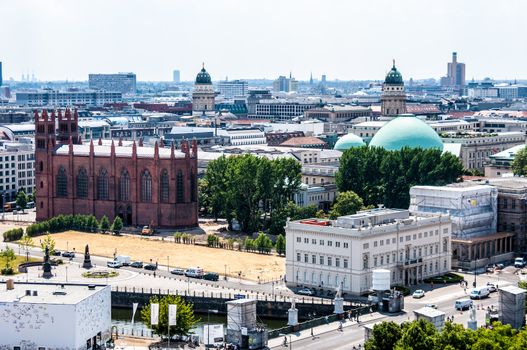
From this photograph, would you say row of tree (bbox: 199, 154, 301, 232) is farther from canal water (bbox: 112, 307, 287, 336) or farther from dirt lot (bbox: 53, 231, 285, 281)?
canal water (bbox: 112, 307, 287, 336)

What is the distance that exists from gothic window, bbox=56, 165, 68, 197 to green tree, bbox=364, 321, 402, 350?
108415 mm

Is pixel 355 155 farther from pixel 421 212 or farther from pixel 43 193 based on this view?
pixel 43 193

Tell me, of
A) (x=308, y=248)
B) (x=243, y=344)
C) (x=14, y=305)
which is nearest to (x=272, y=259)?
(x=308, y=248)

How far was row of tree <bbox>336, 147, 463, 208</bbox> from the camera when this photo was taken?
575 feet

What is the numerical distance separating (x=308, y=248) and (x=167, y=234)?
47270 millimetres

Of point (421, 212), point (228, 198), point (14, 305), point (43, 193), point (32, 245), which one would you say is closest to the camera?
point (14, 305)

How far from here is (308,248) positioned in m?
131

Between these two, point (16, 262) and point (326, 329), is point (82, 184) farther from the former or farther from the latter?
point (326, 329)

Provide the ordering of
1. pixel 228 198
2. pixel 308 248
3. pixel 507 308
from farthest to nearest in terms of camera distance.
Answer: pixel 228 198
pixel 308 248
pixel 507 308

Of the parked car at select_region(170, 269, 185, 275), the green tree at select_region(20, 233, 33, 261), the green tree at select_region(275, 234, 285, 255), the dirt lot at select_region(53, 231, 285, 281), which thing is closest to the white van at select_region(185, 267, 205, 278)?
the parked car at select_region(170, 269, 185, 275)

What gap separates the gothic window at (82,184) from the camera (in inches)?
7456

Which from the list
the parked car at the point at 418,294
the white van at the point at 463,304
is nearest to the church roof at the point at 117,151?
the parked car at the point at 418,294

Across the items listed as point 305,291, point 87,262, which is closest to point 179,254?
point 87,262

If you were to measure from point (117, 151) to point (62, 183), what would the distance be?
1238cm
